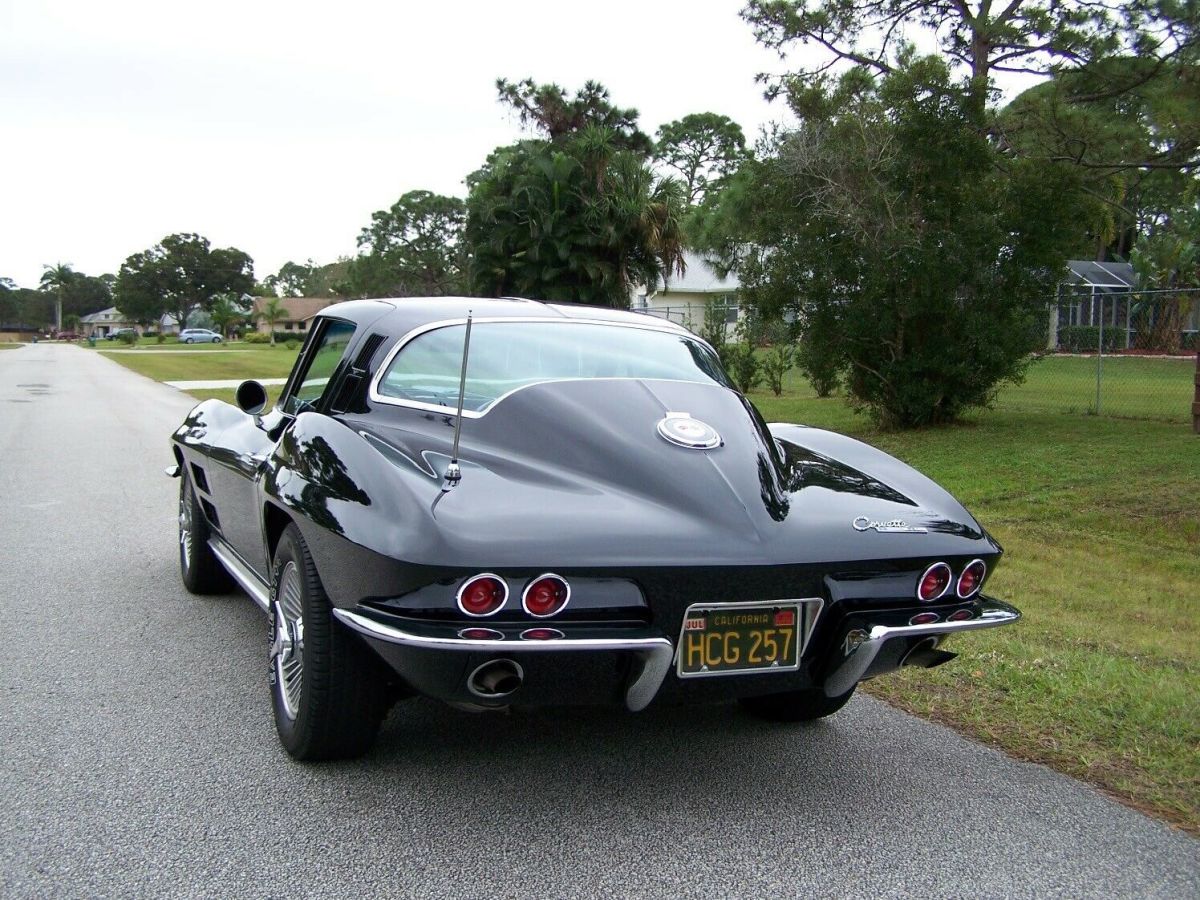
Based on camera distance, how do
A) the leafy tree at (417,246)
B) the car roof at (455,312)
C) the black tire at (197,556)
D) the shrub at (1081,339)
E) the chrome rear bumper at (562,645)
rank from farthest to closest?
the leafy tree at (417,246) → the shrub at (1081,339) → the black tire at (197,556) → the car roof at (455,312) → the chrome rear bumper at (562,645)

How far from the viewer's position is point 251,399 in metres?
5.24

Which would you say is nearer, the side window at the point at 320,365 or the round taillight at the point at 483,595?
the round taillight at the point at 483,595

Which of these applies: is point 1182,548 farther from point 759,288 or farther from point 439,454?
point 759,288

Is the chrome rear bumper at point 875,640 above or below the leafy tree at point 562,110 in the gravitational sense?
below

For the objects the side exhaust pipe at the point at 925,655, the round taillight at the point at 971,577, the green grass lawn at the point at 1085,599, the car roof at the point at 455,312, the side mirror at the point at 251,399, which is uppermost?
the car roof at the point at 455,312

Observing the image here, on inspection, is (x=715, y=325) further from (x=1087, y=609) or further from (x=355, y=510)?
(x=355, y=510)

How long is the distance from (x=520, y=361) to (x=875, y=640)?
1.64 m

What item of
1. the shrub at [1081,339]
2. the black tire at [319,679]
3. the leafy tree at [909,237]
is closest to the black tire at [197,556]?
the black tire at [319,679]

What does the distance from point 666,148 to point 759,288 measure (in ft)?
214

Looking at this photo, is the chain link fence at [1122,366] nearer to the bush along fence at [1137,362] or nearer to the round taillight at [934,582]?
the bush along fence at [1137,362]

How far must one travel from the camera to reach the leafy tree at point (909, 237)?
13.1 m

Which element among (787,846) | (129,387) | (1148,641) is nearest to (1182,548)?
(1148,641)

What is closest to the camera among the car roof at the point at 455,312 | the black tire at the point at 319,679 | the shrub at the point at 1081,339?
the black tire at the point at 319,679

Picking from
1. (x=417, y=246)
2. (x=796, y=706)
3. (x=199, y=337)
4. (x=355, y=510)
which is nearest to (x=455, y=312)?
(x=355, y=510)
